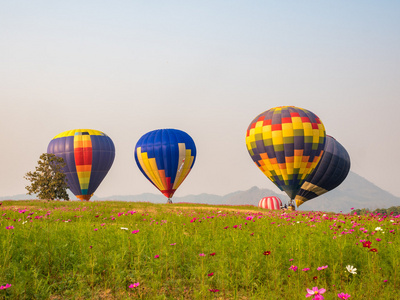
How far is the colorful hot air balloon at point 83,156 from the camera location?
164 ft

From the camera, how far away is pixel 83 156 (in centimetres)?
4984

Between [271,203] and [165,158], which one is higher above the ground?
[165,158]

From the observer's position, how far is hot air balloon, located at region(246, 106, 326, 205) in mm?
39531

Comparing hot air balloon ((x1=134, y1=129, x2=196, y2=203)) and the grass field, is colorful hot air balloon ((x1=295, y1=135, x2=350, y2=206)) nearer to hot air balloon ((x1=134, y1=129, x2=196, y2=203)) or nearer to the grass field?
hot air balloon ((x1=134, y1=129, x2=196, y2=203))

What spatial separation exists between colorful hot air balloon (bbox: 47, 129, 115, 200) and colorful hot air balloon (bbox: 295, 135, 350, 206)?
1168 inches

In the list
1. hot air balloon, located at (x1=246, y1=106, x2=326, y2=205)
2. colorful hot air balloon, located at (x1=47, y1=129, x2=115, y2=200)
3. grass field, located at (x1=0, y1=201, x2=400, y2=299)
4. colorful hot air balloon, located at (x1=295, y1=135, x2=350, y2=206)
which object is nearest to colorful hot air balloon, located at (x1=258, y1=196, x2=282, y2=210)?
colorful hot air balloon, located at (x1=295, y1=135, x2=350, y2=206)

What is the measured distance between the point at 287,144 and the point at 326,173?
20.3 meters

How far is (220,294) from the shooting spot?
6.42m

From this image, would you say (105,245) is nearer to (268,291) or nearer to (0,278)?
(0,278)

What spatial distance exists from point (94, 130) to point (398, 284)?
50041 mm

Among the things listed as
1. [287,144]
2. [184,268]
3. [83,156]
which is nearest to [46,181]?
[83,156]

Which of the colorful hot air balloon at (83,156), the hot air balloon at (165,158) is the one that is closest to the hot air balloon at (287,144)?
the hot air balloon at (165,158)

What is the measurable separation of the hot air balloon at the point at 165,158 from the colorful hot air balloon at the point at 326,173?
1887cm

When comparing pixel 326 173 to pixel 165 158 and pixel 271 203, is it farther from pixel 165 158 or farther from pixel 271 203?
pixel 165 158
